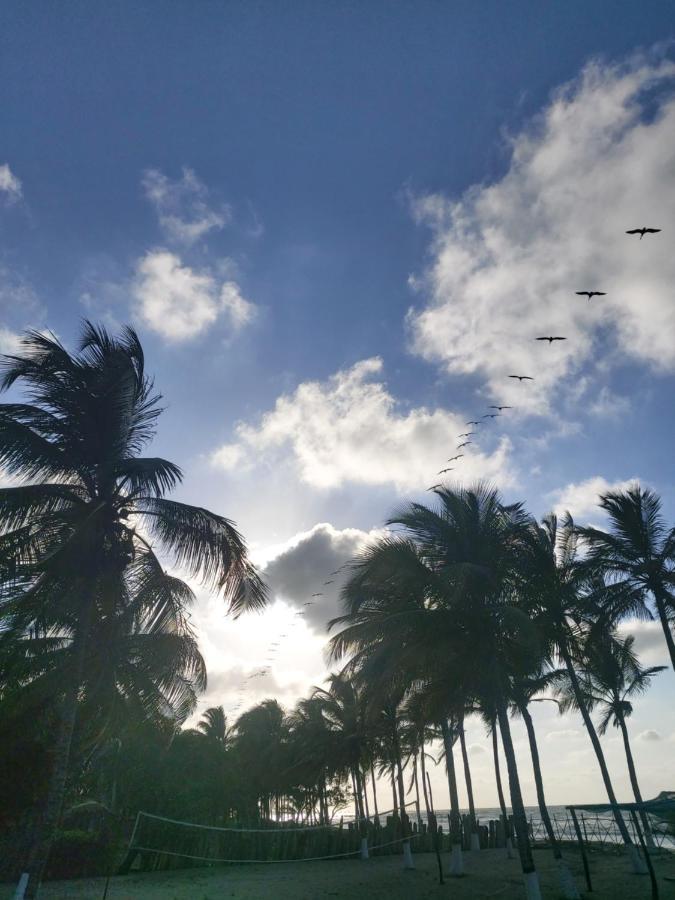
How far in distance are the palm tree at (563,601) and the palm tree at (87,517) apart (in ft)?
29.9

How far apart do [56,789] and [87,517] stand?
4.75 meters

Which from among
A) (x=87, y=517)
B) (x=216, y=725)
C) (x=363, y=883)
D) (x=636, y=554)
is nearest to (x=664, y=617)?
(x=636, y=554)

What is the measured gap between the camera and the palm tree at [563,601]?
56.5 feet

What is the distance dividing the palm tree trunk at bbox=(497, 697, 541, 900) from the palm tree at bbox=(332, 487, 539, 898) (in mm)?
30

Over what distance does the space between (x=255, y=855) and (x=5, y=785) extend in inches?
578

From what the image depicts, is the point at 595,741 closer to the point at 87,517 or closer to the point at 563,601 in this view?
the point at 563,601

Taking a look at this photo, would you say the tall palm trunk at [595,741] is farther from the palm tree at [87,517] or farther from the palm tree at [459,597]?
the palm tree at [87,517]

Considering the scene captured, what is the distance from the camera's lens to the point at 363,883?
685 inches

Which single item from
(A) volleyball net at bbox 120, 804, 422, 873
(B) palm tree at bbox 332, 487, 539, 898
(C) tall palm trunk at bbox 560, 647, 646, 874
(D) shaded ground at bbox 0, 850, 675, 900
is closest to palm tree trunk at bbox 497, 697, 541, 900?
(B) palm tree at bbox 332, 487, 539, 898

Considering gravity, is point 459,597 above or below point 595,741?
above

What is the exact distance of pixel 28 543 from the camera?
11.7 metres

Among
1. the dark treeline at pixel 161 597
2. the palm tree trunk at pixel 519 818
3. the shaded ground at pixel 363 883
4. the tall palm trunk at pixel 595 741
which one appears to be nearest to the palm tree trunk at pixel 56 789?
the dark treeline at pixel 161 597

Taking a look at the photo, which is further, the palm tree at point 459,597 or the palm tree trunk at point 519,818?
the palm tree at point 459,597

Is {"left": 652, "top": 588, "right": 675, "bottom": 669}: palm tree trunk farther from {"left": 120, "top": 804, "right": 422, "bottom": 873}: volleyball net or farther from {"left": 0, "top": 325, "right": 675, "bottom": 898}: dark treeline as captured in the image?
{"left": 120, "top": 804, "right": 422, "bottom": 873}: volleyball net
